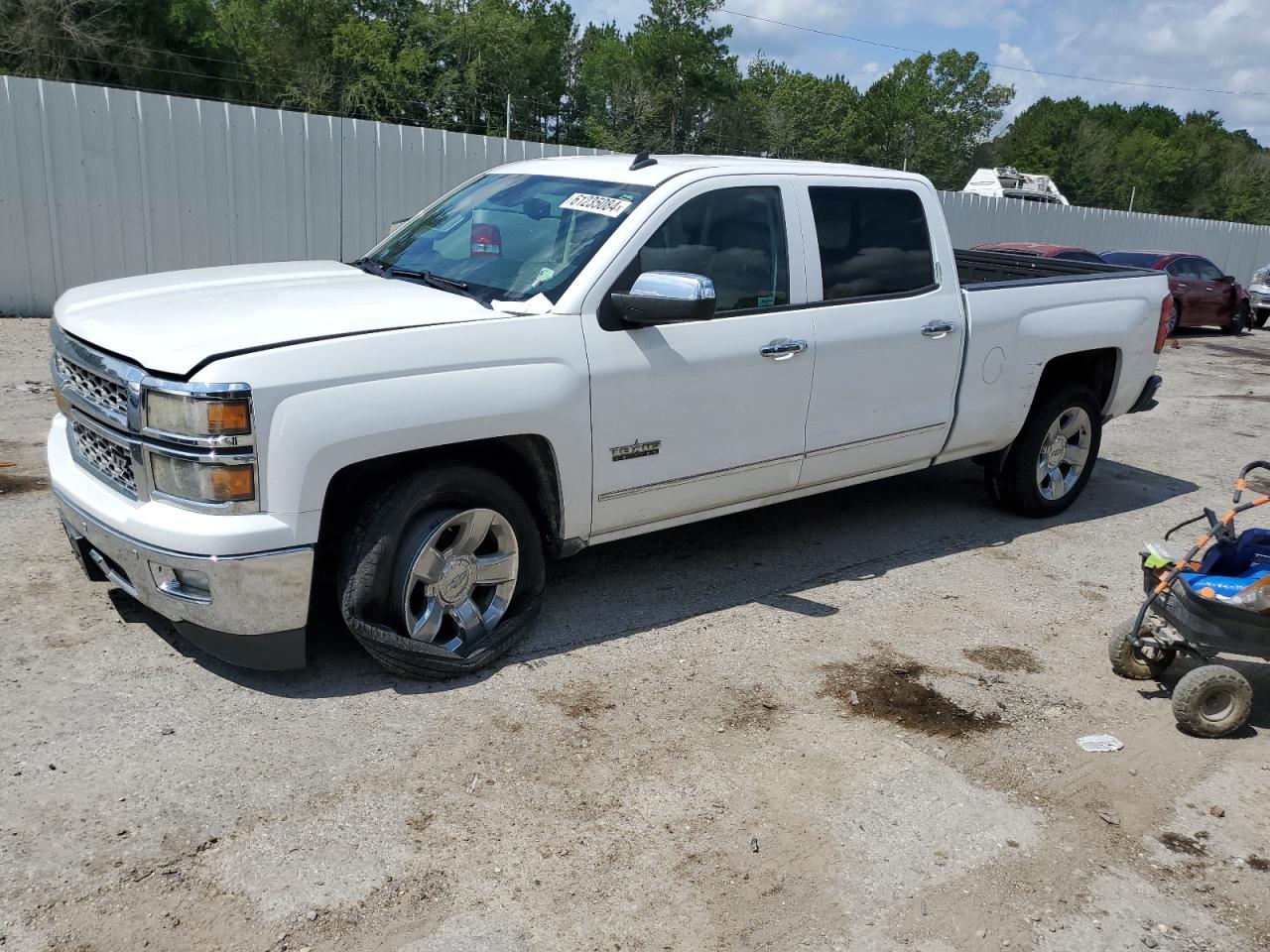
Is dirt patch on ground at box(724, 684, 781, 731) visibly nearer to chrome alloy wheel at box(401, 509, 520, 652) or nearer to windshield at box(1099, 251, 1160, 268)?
chrome alloy wheel at box(401, 509, 520, 652)

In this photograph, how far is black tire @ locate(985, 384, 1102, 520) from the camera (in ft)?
21.9

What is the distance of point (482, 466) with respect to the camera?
4.37 m

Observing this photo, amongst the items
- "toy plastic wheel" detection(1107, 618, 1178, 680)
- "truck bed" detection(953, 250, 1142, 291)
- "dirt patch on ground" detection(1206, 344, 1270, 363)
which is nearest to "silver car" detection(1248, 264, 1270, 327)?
"dirt patch on ground" detection(1206, 344, 1270, 363)

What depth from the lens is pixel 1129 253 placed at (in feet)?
64.8

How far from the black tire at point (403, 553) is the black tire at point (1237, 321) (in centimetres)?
2036

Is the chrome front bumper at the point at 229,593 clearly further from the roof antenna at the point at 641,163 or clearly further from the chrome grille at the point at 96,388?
the roof antenna at the point at 641,163

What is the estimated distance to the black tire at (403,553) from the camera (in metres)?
4.02

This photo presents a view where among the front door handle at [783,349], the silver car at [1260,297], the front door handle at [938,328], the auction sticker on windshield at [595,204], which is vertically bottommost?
the silver car at [1260,297]

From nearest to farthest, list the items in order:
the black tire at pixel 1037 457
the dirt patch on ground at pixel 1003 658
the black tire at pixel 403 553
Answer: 1. the black tire at pixel 403 553
2. the dirt patch on ground at pixel 1003 658
3. the black tire at pixel 1037 457

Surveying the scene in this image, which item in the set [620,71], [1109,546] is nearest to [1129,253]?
[1109,546]

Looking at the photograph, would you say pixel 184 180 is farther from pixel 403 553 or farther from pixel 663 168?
pixel 403 553

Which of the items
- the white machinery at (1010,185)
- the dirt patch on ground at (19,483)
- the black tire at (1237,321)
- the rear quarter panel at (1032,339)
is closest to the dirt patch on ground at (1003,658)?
the rear quarter panel at (1032,339)

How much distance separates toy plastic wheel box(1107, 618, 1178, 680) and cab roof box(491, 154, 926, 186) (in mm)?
2510

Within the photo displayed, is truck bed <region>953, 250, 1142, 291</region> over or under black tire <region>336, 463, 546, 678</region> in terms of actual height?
over
